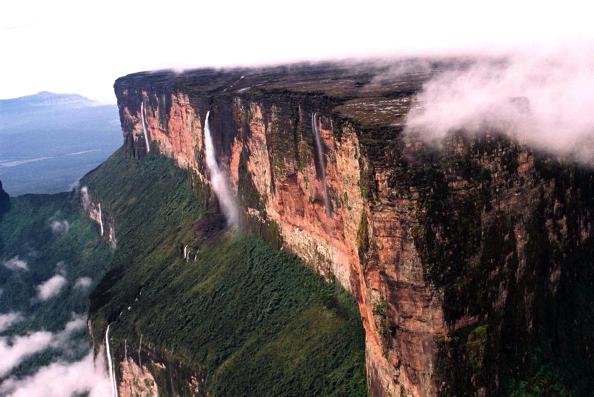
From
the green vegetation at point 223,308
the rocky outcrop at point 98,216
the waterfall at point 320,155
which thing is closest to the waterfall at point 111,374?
the green vegetation at point 223,308

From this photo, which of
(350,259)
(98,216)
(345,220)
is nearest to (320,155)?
(345,220)

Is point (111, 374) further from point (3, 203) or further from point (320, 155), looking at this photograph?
point (3, 203)

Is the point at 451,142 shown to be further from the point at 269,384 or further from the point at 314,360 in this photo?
the point at 269,384

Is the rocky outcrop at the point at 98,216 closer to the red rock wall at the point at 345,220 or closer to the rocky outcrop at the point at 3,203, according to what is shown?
the rocky outcrop at the point at 3,203

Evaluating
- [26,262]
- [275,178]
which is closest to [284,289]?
[275,178]

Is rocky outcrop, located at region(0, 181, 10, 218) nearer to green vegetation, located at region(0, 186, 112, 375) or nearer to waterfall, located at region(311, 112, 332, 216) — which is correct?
green vegetation, located at region(0, 186, 112, 375)

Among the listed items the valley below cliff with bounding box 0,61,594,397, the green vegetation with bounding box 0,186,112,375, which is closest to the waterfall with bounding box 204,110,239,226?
the valley below cliff with bounding box 0,61,594,397
